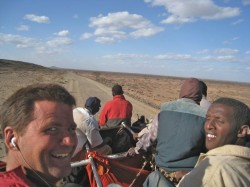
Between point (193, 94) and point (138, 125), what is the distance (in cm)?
303

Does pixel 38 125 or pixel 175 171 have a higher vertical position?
pixel 38 125

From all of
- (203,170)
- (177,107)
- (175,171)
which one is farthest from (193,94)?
(203,170)

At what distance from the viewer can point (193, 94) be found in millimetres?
4664

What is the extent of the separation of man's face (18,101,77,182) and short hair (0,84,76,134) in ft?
0.09

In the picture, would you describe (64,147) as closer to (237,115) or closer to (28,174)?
(28,174)

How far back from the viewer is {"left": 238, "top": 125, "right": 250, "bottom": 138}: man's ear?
312 centimetres

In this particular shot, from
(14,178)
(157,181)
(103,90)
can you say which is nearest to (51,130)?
(14,178)

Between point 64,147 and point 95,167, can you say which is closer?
point 64,147

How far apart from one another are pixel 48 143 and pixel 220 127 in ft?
5.82

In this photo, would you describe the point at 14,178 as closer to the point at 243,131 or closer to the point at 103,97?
the point at 243,131

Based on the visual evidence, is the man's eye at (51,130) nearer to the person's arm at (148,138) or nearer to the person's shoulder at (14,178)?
the person's shoulder at (14,178)

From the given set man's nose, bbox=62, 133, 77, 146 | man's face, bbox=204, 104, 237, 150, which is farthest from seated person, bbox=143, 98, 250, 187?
man's nose, bbox=62, 133, 77, 146

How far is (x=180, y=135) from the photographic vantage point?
4.17m

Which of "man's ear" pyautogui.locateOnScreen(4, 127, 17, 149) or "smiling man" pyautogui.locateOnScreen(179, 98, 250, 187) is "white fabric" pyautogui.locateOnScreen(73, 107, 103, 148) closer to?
"smiling man" pyautogui.locateOnScreen(179, 98, 250, 187)
